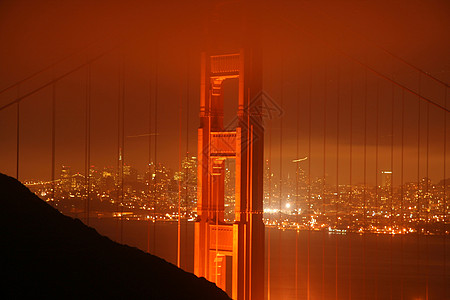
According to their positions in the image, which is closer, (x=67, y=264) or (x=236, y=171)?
(x=67, y=264)

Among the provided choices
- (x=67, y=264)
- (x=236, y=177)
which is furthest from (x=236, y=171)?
(x=67, y=264)

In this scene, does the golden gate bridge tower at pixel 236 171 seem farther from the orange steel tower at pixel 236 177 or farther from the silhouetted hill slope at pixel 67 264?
the silhouetted hill slope at pixel 67 264

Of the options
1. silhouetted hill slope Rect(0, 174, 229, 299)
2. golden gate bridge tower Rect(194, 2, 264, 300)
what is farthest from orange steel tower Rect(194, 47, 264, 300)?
silhouetted hill slope Rect(0, 174, 229, 299)

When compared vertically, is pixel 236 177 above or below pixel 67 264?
above

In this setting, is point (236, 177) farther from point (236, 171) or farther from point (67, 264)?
point (67, 264)

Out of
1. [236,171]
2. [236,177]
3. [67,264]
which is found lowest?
[67,264]

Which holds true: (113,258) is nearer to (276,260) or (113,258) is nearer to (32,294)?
(32,294)

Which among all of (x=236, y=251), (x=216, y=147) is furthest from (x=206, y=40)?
(x=236, y=251)
